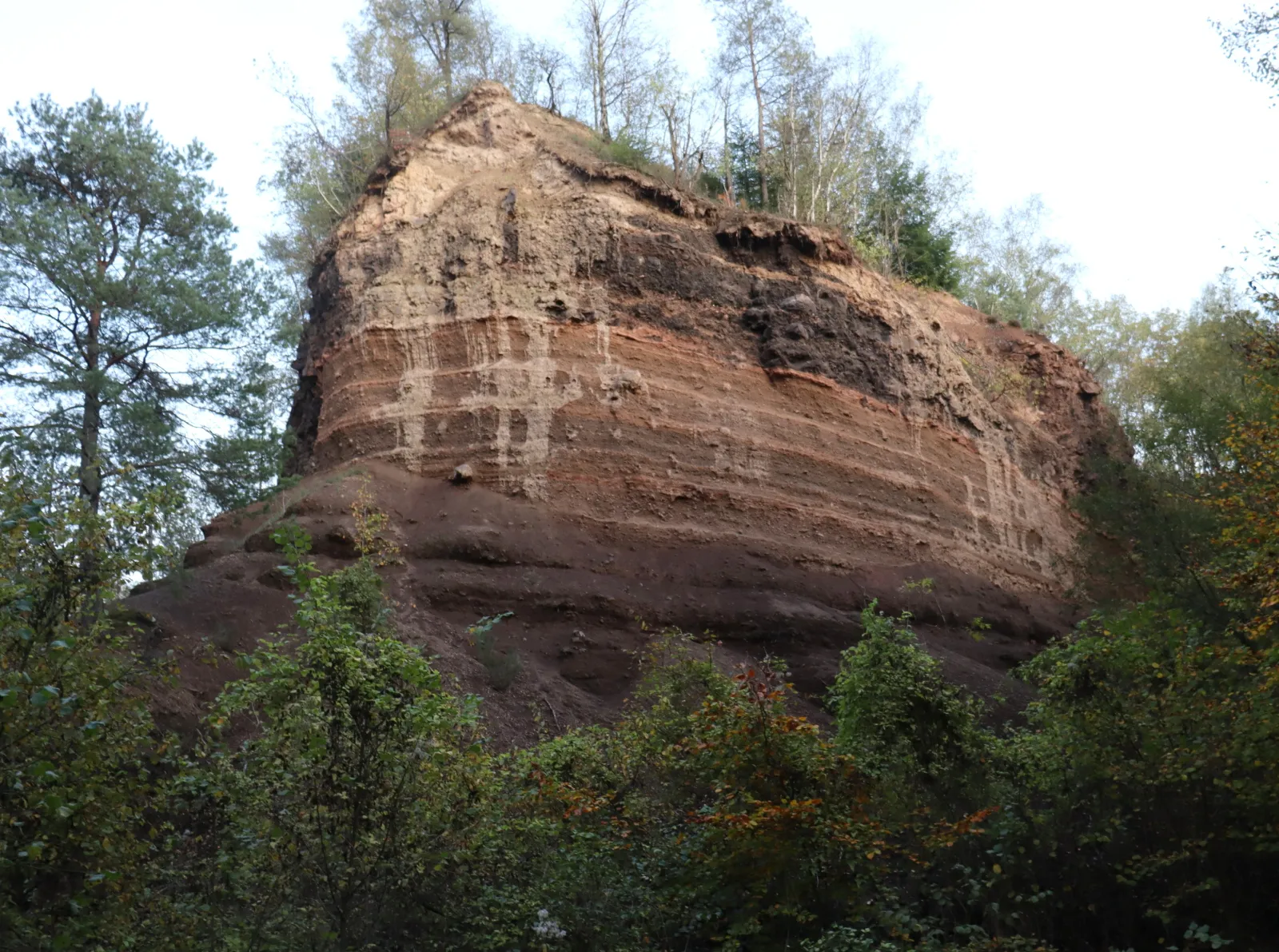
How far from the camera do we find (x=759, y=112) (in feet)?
109

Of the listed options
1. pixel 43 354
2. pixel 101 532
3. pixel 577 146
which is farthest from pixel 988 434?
pixel 101 532

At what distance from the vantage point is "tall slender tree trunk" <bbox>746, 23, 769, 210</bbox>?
3238 centimetres

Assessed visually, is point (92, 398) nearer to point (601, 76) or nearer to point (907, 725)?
point (907, 725)

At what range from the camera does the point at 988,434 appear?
1085 inches

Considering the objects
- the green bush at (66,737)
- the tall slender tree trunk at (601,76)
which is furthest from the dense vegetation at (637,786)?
the tall slender tree trunk at (601,76)

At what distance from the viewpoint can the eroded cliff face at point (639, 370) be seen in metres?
21.7

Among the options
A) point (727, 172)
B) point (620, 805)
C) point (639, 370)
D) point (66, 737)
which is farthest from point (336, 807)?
point (727, 172)

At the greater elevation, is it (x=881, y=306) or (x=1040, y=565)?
(x=881, y=306)

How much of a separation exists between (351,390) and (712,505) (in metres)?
7.32

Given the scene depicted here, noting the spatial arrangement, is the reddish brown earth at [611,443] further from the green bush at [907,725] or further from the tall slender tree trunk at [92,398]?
the green bush at [907,725]

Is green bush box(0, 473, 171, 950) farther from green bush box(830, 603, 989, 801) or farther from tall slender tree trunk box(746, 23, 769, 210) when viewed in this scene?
tall slender tree trunk box(746, 23, 769, 210)

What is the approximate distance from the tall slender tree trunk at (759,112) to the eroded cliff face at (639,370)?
247 inches

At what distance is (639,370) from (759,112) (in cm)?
1407

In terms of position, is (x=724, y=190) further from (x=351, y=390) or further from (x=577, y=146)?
(x=351, y=390)
